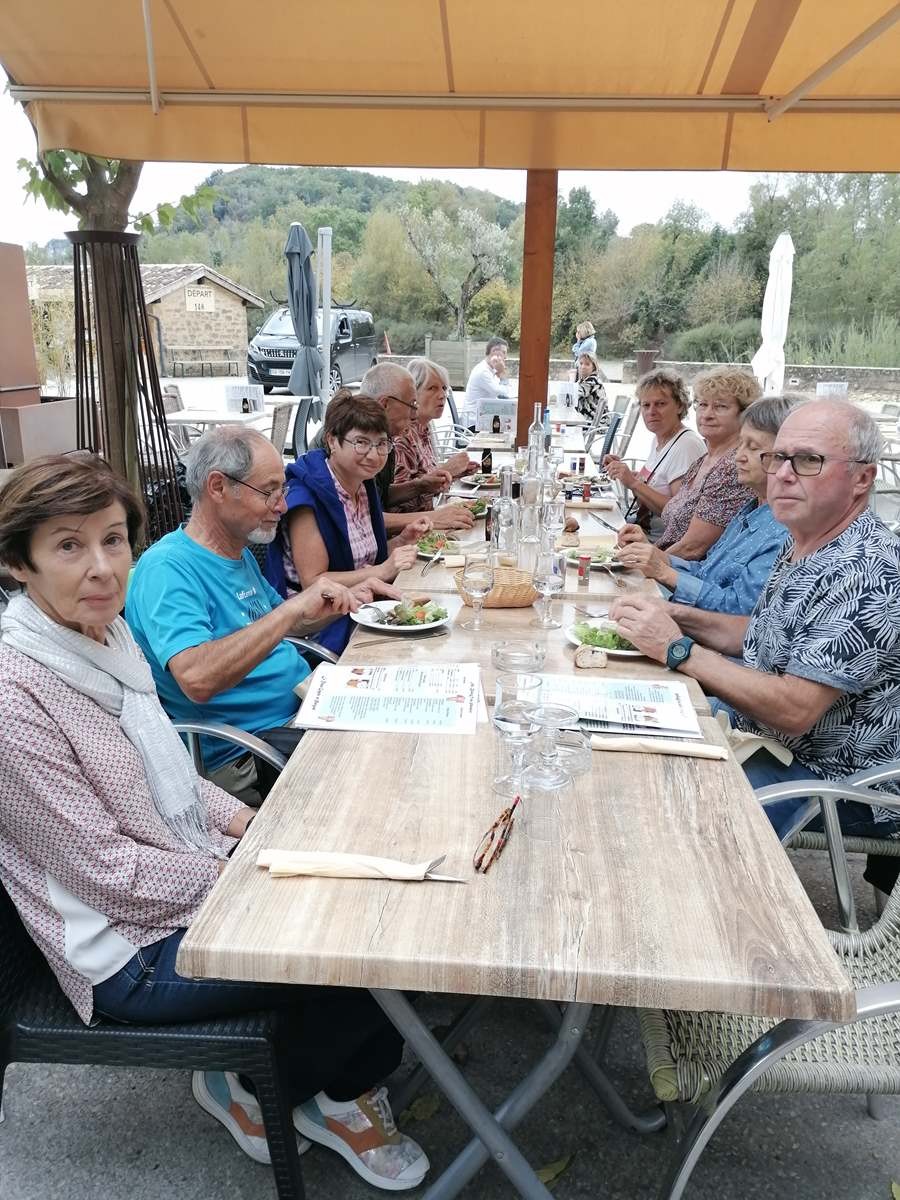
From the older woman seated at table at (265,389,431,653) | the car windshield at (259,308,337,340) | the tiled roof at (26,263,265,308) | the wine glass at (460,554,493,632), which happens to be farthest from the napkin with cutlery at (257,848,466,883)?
the tiled roof at (26,263,265,308)

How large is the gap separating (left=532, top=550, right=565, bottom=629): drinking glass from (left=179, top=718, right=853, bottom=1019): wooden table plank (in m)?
0.88

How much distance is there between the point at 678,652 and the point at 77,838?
51.3 inches

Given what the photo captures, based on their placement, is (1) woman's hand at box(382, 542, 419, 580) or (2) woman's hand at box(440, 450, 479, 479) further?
(2) woman's hand at box(440, 450, 479, 479)

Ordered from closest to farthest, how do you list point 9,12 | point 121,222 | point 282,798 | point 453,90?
point 282,798, point 9,12, point 453,90, point 121,222

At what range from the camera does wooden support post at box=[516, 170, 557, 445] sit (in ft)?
17.6

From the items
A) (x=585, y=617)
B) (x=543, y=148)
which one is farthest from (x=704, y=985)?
(x=543, y=148)

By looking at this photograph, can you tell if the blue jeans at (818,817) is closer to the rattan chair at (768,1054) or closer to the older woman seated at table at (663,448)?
the rattan chair at (768,1054)

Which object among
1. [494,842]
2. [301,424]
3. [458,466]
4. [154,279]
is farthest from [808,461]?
[154,279]

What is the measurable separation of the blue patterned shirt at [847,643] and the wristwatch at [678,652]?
0.22 m

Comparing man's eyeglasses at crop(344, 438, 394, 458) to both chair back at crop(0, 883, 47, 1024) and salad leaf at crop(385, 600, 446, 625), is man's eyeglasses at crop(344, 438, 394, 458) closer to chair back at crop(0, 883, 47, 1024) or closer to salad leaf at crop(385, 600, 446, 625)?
salad leaf at crop(385, 600, 446, 625)

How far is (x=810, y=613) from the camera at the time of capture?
192 cm

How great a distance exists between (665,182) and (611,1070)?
78.3 feet

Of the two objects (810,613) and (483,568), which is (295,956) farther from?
(483,568)

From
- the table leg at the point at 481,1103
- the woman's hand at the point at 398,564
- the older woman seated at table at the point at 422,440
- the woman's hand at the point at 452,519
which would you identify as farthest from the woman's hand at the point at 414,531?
Answer: the table leg at the point at 481,1103
